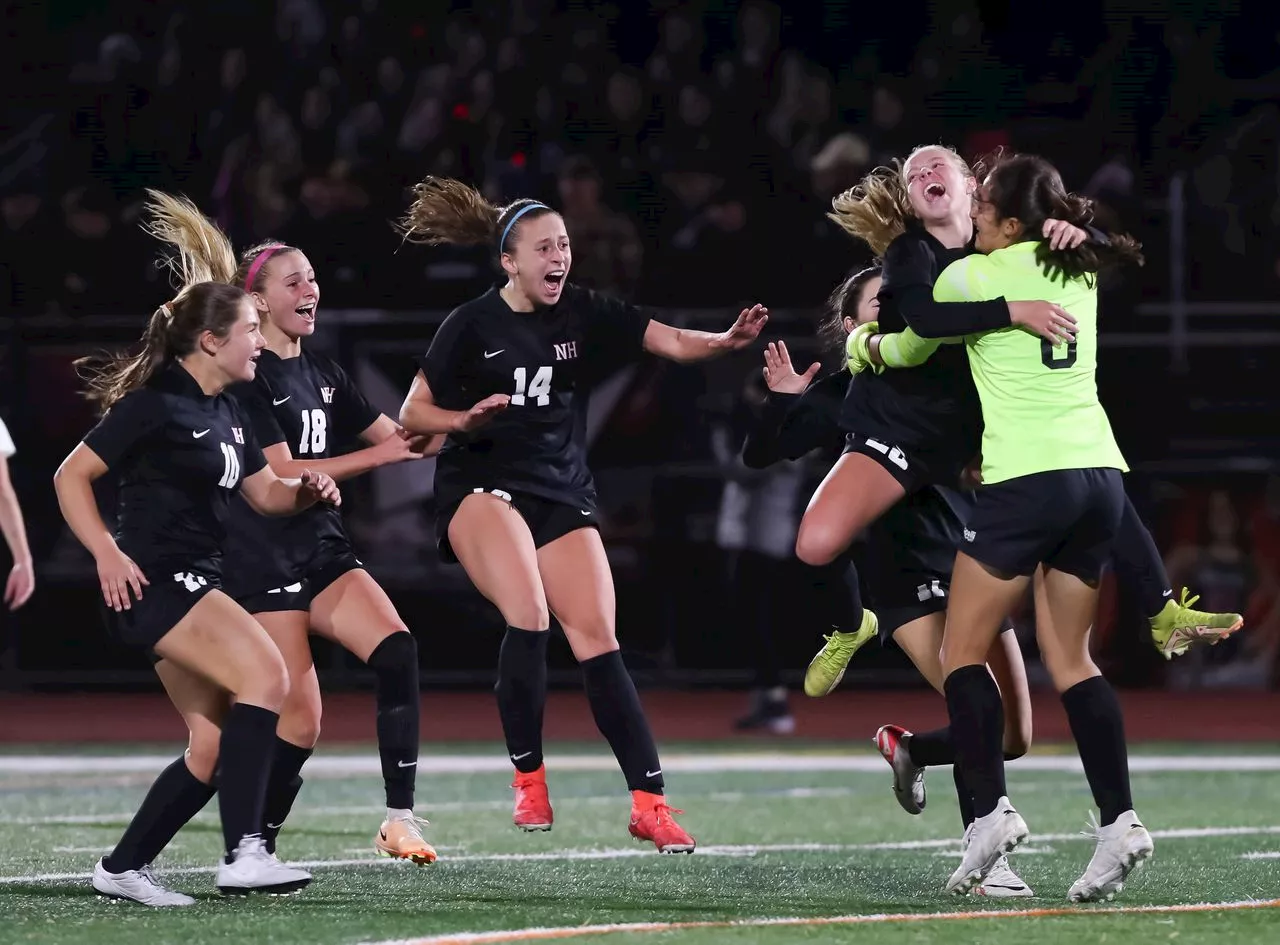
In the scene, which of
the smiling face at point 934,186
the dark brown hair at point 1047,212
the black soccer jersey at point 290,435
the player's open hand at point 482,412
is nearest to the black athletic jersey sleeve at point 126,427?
the black soccer jersey at point 290,435

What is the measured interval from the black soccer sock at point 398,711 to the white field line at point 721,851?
19.4 inches

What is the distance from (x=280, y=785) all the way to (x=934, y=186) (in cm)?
283

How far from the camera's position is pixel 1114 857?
5.91m

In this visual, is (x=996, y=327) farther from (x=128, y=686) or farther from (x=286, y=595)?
(x=128, y=686)

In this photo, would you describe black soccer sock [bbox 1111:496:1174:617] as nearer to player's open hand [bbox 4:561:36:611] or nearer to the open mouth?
the open mouth

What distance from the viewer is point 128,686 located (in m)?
14.3

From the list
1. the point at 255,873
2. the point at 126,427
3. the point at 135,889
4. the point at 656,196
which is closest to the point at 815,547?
the point at 255,873

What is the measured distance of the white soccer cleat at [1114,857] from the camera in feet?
19.2

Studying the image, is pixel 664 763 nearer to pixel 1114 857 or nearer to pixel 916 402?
pixel 916 402

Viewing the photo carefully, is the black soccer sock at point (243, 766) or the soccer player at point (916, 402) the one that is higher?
the soccer player at point (916, 402)

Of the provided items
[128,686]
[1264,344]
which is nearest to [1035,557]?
[1264,344]

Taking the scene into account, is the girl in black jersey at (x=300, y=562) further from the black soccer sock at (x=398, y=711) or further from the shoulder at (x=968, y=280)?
the shoulder at (x=968, y=280)

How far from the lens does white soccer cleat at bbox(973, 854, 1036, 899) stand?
20.2 ft

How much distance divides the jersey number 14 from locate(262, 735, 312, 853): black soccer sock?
4.49 ft
